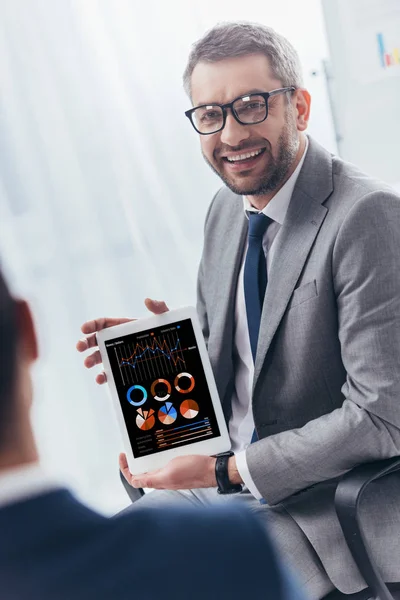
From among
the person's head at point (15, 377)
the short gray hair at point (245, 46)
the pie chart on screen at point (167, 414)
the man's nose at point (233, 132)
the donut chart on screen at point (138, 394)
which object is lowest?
the pie chart on screen at point (167, 414)

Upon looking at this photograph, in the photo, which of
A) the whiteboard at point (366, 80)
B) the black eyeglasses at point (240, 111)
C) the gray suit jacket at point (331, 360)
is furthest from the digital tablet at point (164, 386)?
the whiteboard at point (366, 80)

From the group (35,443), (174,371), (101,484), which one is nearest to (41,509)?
(35,443)

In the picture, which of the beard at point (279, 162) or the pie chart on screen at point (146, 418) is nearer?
the pie chart on screen at point (146, 418)

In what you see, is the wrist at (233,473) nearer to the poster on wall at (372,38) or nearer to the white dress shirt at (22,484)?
the white dress shirt at (22,484)

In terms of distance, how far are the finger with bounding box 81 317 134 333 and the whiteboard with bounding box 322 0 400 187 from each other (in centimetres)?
176

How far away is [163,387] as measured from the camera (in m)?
1.39

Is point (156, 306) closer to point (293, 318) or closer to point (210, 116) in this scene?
point (293, 318)

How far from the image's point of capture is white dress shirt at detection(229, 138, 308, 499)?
1562 millimetres

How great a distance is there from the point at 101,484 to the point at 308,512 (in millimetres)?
1329

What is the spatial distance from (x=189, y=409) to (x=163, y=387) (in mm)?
68

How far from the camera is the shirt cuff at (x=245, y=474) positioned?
1.37 meters

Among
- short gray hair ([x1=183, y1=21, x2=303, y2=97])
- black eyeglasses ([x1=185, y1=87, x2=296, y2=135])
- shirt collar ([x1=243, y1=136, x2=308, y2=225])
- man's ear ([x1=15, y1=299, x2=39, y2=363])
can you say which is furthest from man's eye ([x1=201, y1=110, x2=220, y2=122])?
man's ear ([x1=15, y1=299, x2=39, y2=363])

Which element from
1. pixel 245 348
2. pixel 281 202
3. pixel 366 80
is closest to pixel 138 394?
pixel 245 348

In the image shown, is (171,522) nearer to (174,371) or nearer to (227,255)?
(174,371)
